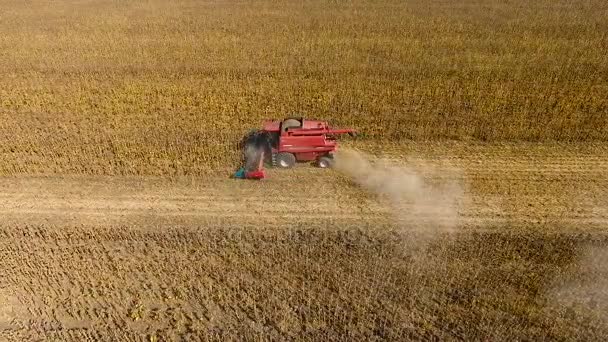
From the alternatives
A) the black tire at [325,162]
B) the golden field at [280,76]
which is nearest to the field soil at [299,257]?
the black tire at [325,162]

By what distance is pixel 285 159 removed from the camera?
14.7 metres

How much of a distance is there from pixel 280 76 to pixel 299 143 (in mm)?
7956

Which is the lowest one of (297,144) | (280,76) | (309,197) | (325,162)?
(309,197)

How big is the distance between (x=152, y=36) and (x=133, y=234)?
1793 cm

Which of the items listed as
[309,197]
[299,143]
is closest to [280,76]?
[299,143]

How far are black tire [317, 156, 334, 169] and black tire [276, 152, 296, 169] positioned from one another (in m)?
0.76

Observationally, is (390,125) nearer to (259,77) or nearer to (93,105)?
(259,77)

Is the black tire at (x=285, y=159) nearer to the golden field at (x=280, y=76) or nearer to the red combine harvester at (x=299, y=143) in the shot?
the red combine harvester at (x=299, y=143)

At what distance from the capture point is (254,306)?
1060 centimetres

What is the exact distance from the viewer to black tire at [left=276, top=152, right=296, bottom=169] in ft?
47.9

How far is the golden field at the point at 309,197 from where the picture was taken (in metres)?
10.5

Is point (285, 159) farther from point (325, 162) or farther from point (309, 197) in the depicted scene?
point (309, 197)

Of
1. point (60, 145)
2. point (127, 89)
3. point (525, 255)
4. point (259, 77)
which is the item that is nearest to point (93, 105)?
point (127, 89)

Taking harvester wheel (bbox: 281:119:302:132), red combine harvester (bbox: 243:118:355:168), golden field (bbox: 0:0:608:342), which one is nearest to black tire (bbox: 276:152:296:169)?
red combine harvester (bbox: 243:118:355:168)
